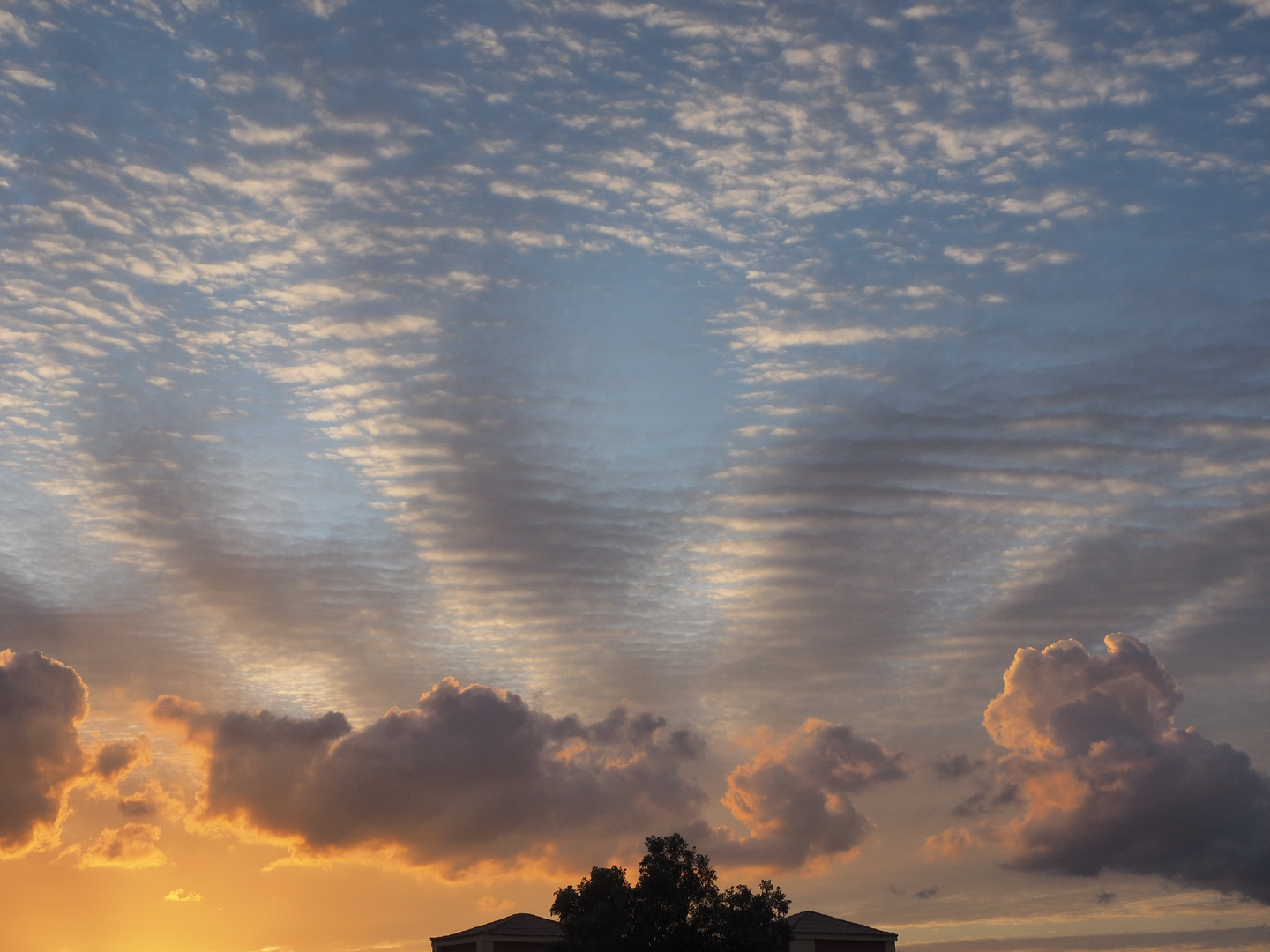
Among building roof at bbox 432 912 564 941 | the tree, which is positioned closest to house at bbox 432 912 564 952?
building roof at bbox 432 912 564 941

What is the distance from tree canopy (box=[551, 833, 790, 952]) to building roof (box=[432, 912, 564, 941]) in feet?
49.8

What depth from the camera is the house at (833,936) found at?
2918 inches

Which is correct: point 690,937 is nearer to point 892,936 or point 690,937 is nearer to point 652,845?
point 652,845

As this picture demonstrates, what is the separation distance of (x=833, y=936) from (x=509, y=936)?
70.4ft

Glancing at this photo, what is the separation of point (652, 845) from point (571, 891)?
15.0 ft

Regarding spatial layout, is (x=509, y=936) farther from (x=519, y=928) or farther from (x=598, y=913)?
(x=598, y=913)

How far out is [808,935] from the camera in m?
74.2

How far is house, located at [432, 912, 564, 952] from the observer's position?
70.1m

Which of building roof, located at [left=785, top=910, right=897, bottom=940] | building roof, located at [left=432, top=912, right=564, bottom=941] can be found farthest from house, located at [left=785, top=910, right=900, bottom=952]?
building roof, located at [left=432, top=912, right=564, bottom=941]

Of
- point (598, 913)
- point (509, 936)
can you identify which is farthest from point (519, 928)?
point (598, 913)

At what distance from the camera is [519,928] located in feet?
233

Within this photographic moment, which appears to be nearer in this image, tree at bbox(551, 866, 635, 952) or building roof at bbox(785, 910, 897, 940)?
tree at bbox(551, 866, 635, 952)

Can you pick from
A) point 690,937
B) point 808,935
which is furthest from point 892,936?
point 690,937

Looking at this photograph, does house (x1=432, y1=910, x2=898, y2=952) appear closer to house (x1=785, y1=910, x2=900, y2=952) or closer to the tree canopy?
house (x1=785, y1=910, x2=900, y2=952)
